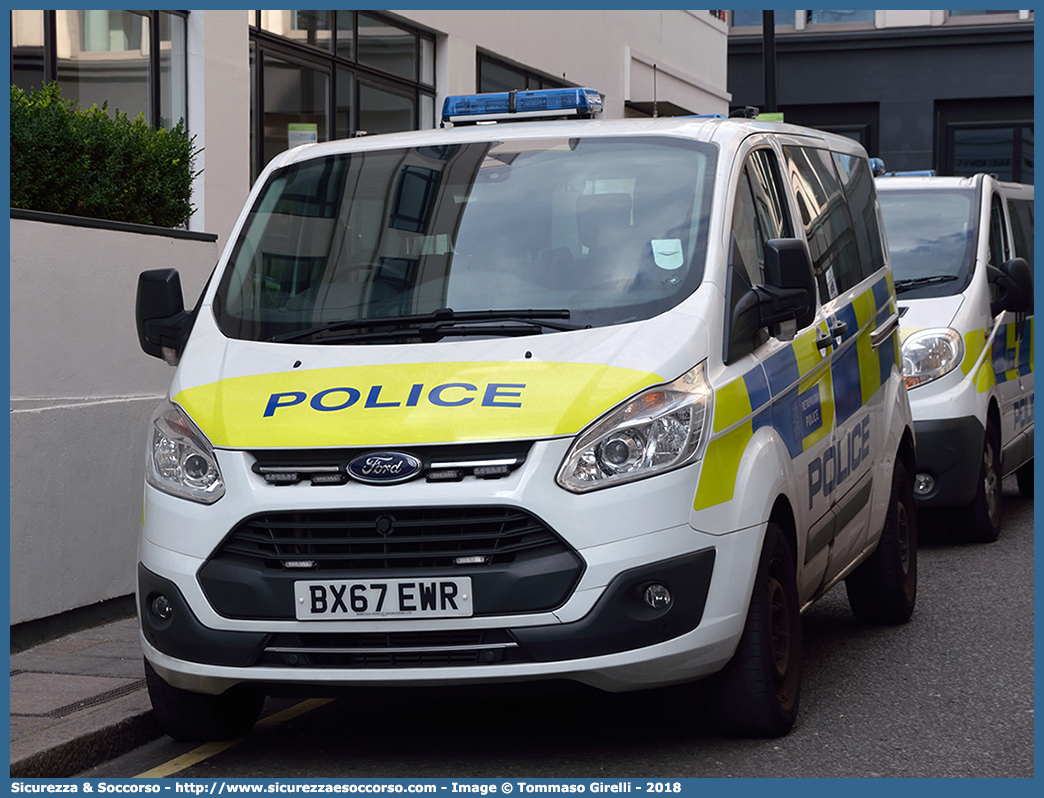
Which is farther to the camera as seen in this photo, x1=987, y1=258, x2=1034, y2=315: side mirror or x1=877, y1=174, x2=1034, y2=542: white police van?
x1=987, y1=258, x2=1034, y2=315: side mirror

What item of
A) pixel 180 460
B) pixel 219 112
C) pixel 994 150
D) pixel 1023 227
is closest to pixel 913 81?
pixel 994 150

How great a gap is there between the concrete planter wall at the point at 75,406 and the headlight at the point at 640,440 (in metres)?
3.19

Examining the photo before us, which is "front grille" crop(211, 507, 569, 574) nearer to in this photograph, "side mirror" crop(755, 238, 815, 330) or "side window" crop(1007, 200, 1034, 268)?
"side mirror" crop(755, 238, 815, 330)

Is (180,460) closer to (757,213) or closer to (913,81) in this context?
(757,213)

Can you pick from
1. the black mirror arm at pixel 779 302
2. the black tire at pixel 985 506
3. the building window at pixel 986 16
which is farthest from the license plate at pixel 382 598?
the building window at pixel 986 16

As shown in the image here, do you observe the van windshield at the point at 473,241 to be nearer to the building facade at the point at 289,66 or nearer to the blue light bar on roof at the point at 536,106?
the blue light bar on roof at the point at 536,106

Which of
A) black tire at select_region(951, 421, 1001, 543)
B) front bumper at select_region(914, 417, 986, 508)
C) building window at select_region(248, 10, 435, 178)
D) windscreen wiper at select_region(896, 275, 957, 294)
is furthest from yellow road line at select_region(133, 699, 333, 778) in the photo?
building window at select_region(248, 10, 435, 178)

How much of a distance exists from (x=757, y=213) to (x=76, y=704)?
2.97 meters

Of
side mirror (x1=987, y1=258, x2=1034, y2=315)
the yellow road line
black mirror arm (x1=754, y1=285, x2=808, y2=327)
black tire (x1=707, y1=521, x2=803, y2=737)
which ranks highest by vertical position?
side mirror (x1=987, y1=258, x2=1034, y2=315)

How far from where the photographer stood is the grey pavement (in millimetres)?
5141

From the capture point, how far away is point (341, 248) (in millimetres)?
5691

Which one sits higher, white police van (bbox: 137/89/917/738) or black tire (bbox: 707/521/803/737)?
white police van (bbox: 137/89/917/738)

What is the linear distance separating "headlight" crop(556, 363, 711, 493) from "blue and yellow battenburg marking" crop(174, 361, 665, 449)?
4cm

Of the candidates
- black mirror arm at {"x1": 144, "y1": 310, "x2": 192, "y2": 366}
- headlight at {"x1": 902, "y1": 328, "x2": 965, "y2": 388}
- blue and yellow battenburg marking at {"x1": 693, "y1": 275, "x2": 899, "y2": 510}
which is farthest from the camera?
headlight at {"x1": 902, "y1": 328, "x2": 965, "y2": 388}
